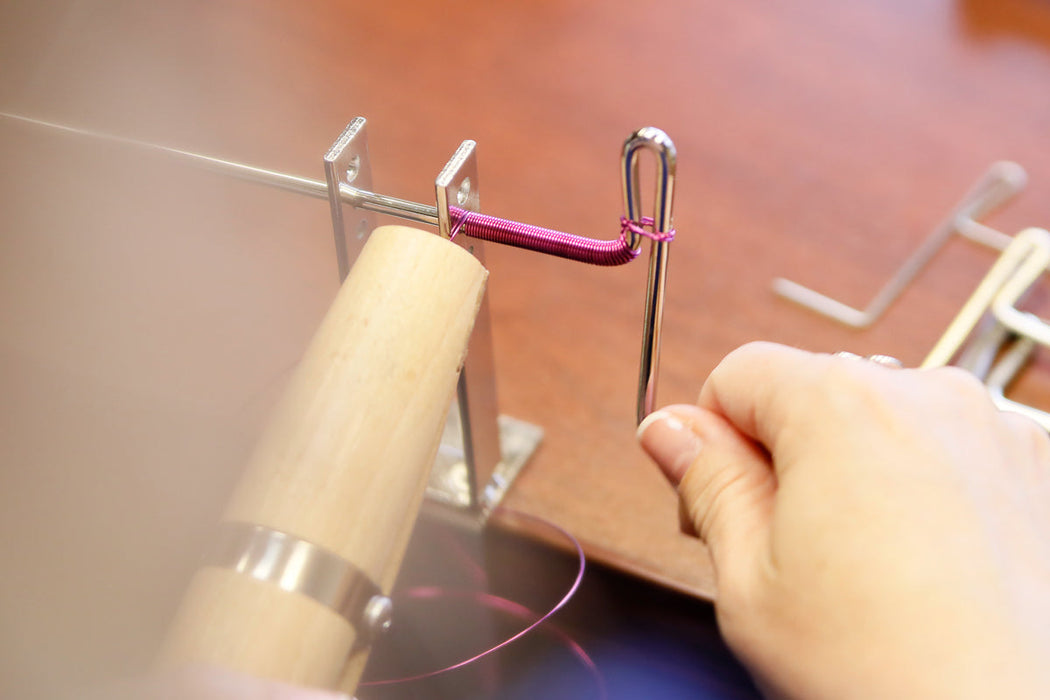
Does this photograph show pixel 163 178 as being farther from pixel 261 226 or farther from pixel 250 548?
pixel 250 548

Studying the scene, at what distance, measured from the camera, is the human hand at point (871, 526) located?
0.26m

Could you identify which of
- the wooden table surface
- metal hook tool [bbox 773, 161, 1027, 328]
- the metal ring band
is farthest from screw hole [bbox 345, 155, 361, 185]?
metal hook tool [bbox 773, 161, 1027, 328]

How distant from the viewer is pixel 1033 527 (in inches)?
11.7

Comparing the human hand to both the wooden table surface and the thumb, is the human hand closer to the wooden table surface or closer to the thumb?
the thumb

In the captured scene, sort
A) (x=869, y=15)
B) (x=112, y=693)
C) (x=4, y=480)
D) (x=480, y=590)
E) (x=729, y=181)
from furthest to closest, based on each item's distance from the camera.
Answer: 1. (x=869, y=15)
2. (x=729, y=181)
3. (x=480, y=590)
4. (x=4, y=480)
5. (x=112, y=693)

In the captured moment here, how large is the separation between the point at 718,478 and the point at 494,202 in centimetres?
34

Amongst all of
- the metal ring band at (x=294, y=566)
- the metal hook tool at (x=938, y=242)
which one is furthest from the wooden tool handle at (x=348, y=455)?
the metal hook tool at (x=938, y=242)

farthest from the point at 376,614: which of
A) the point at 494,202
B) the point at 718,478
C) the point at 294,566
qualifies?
the point at 494,202

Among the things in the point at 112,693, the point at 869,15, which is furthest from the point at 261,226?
the point at 869,15

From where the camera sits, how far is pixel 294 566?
264 mm

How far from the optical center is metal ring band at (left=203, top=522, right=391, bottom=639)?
0.26 metres

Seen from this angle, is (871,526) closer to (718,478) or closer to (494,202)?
(718,478)

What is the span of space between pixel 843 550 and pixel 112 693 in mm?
222

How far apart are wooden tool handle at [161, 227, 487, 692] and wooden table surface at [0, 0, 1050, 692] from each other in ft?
0.31
